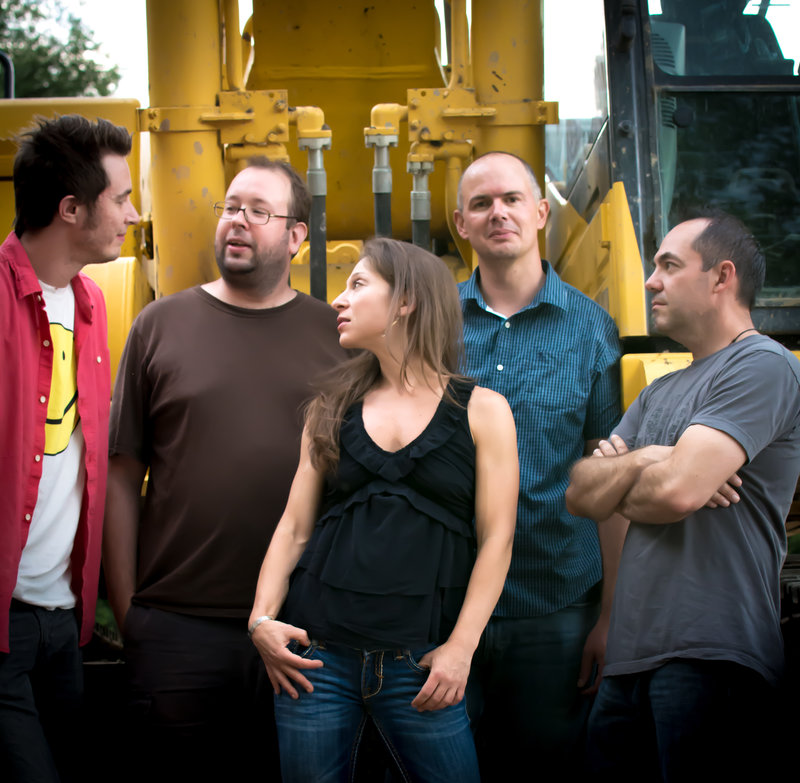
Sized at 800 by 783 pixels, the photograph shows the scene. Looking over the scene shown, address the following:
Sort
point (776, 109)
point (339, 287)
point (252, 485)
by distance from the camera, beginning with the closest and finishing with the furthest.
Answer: point (252, 485)
point (776, 109)
point (339, 287)

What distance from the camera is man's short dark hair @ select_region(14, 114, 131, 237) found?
235cm

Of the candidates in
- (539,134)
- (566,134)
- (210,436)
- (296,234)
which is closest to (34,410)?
(210,436)

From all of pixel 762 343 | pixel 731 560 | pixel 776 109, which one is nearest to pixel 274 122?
pixel 776 109

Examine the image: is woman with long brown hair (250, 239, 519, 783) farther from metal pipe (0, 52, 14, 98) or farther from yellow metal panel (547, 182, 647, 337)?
metal pipe (0, 52, 14, 98)

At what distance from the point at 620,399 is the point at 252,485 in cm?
102

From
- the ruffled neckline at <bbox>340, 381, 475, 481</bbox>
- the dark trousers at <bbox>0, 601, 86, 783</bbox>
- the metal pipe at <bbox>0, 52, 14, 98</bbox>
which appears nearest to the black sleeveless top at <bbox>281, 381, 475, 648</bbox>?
the ruffled neckline at <bbox>340, 381, 475, 481</bbox>

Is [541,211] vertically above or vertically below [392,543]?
above

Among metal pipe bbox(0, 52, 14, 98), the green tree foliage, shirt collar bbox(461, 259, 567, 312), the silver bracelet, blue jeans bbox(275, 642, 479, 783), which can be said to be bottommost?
blue jeans bbox(275, 642, 479, 783)

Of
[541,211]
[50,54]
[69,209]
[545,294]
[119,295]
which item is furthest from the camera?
[50,54]

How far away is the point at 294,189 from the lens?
2.80 metres

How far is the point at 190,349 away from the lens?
2.59 m

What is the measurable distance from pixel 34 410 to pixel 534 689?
143cm

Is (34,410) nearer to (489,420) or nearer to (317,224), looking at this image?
(489,420)

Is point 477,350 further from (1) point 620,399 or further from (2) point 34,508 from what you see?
(2) point 34,508
